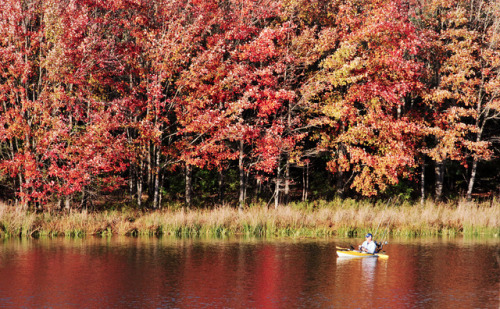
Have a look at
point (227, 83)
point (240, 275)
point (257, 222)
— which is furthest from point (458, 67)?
point (240, 275)

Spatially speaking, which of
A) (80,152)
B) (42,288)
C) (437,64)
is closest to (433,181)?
(437,64)

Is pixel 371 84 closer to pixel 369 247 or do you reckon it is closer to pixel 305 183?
pixel 369 247

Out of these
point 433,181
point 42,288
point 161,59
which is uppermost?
point 161,59

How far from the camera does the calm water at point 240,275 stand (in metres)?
18.4

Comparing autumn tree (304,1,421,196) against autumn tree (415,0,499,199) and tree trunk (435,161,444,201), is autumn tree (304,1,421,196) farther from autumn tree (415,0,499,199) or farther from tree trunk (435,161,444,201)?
tree trunk (435,161,444,201)

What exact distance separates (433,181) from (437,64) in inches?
534

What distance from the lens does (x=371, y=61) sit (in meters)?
36.7

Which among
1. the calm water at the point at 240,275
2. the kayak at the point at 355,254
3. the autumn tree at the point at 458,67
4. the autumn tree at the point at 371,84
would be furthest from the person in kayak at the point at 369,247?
the autumn tree at the point at 458,67

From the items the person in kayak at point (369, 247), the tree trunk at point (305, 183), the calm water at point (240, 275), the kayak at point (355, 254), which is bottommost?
the calm water at point (240, 275)

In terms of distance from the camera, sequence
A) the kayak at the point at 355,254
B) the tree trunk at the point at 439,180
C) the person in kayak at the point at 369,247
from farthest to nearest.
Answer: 1. the tree trunk at the point at 439,180
2. the person in kayak at the point at 369,247
3. the kayak at the point at 355,254

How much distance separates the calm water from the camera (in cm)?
1844

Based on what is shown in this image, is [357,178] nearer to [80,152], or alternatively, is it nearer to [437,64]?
[437,64]

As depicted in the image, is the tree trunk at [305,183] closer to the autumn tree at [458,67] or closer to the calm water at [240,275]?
the autumn tree at [458,67]

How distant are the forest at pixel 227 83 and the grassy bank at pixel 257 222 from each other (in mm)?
1357
